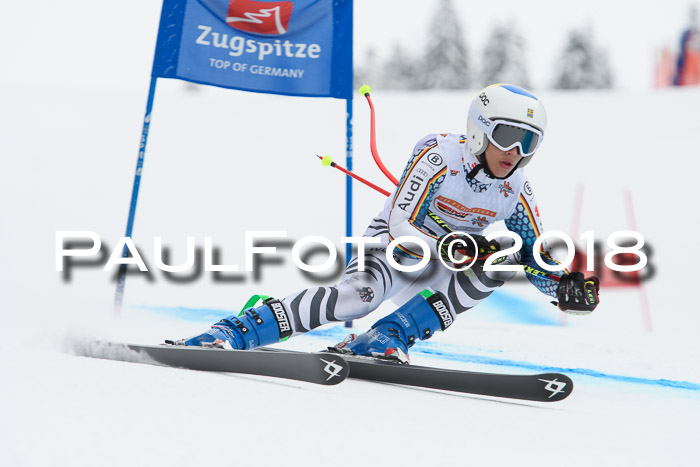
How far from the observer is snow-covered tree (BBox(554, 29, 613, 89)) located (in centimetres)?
2962

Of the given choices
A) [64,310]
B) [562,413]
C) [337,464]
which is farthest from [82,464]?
[64,310]

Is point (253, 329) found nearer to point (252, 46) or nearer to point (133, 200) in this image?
point (133, 200)

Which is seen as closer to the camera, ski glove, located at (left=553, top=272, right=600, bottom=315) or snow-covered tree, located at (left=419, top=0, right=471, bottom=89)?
ski glove, located at (left=553, top=272, right=600, bottom=315)

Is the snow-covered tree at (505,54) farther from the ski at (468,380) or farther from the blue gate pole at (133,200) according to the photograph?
the ski at (468,380)

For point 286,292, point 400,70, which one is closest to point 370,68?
point 400,70

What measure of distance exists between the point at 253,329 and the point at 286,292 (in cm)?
508

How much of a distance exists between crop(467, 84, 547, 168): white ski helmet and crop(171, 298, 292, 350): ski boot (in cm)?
129

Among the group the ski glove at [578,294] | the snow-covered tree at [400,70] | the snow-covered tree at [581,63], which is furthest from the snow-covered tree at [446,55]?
the ski glove at [578,294]

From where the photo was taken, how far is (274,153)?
41.8 feet

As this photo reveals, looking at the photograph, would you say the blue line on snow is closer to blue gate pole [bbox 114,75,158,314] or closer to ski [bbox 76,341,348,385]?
blue gate pole [bbox 114,75,158,314]

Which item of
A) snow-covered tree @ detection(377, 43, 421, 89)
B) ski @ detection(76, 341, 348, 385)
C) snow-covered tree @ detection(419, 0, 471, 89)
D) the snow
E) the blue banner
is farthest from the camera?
snow-covered tree @ detection(377, 43, 421, 89)

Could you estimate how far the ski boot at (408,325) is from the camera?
375 centimetres

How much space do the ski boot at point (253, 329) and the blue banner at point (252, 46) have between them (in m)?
2.43

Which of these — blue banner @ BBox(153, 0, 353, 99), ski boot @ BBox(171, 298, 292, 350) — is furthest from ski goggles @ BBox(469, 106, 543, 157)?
blue banner @ BBox(153, 0, 353, 99)
